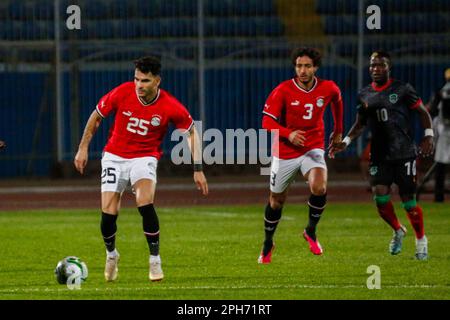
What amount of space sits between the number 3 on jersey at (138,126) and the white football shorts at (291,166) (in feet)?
6.86

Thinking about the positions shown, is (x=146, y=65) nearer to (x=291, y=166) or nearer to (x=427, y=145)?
(x=291, y=166)

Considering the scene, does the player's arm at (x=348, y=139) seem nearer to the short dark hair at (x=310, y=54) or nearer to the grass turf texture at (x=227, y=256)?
the short dark hair at (x=310, y=54)

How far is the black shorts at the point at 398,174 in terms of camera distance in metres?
13.5

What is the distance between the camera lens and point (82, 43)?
26.7m

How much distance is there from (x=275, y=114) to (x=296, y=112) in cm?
25

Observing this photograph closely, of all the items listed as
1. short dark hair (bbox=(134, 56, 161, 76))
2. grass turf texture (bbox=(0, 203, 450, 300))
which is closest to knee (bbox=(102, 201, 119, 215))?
grass turf texture (bbox=(0, 203, 450, 300))

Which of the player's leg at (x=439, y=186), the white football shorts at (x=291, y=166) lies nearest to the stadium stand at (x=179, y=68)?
the player's leg at (x=439, y=186)

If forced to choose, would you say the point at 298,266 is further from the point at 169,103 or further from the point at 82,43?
the point at 82,43

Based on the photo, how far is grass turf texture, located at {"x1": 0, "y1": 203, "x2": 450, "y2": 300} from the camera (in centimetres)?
1067

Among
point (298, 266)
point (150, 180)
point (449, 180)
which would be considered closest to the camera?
point (150, 180)

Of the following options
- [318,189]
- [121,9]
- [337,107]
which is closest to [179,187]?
[121,9]

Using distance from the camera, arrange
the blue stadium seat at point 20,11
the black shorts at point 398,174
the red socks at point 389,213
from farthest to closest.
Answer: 1. the blue stadium seat at point 20,11
2. the red socks at point 389,213
3. the black shorts at point 398,174
